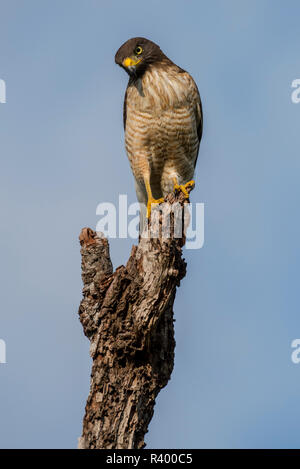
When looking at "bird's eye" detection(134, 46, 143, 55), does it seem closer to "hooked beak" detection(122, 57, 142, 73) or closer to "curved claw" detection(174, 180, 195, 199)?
"hooked beak" detection(122, 57, 142, 73)

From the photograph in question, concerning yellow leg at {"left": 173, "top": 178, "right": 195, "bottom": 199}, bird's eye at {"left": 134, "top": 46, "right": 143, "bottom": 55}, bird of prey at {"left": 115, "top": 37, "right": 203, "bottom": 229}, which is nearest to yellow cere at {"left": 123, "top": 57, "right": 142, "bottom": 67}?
bird of prey at {"left": 115, "top": 37, "right": 203, "bottom": 229}

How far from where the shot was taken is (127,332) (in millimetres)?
6730

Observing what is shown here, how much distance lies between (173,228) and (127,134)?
2959 mm

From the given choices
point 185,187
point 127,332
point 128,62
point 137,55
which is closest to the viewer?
point 127,332

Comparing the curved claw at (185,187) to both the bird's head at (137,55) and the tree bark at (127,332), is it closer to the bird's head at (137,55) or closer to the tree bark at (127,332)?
the bird's head at (137,55)

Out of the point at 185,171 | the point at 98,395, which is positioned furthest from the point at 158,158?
the point at 98,395

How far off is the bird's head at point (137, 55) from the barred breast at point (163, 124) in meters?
0.15

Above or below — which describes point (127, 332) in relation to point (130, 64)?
below

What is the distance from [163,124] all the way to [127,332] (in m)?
3.69

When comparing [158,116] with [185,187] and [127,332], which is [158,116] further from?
[127,332]

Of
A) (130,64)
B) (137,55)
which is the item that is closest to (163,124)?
(130,64)

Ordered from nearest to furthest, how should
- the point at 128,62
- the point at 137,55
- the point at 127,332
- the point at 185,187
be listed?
the point at 127,332
the point at 185,187
the point at 128,62
the point at 137,55

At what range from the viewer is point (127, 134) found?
9.88 m
